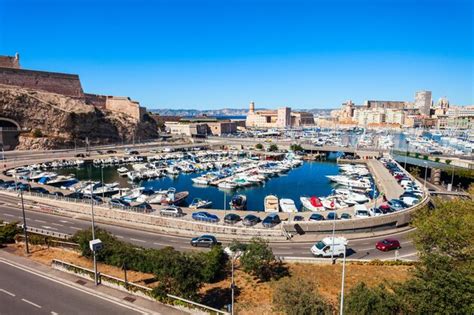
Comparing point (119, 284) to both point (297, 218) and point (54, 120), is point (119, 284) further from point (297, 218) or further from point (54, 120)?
point (54, 120)

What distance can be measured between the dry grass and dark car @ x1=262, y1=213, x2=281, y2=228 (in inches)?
267

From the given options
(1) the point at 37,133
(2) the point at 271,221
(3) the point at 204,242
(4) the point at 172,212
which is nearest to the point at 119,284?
(3) the point at 204,242

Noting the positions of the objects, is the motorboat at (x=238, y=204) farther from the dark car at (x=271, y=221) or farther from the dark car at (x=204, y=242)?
the dark car at (x=204, y=242)

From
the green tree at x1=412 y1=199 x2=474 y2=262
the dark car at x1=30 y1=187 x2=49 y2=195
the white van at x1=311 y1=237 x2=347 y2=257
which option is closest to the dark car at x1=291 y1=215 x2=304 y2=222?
the white van at x1=311 y1=237 x2=347 y2=257

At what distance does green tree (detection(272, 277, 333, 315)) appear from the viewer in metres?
12.1

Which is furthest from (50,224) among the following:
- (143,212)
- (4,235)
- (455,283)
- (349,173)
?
(349,173)

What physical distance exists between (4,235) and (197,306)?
1659 centimetres

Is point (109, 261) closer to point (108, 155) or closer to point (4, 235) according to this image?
point (4, 235)

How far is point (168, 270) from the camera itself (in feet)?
49.5

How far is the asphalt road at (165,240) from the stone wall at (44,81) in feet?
228

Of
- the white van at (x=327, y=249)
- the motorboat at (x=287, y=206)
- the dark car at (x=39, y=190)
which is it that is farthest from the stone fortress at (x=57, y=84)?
the white van at (x=327, y=249)

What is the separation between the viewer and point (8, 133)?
238 feet

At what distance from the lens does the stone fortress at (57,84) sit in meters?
83.9

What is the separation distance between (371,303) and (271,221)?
Answer: 1600 cm
